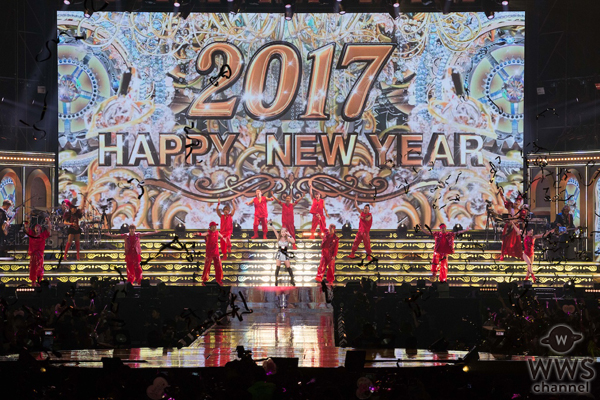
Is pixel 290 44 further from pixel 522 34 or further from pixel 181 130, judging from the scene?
pixel 522 34

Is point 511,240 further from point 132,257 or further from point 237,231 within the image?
point 132,257

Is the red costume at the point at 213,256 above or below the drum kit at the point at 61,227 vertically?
below

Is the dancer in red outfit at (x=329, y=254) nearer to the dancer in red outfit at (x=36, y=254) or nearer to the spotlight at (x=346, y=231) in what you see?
the spotlight at (x=346, y=231)

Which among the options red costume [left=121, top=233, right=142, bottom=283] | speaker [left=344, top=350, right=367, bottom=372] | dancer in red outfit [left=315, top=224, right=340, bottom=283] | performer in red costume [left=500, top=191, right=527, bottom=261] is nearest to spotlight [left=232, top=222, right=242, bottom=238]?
dancer in red outfit [left=315, top=224, right=340, bottom=283]

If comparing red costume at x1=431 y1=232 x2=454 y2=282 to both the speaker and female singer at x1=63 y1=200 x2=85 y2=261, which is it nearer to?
female singer at x1=63 y1=200 x2=85 y2=261

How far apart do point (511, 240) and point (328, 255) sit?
4.69m

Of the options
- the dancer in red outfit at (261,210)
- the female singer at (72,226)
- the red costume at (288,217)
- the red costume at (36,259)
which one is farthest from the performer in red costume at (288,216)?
the red costume at (36,259)

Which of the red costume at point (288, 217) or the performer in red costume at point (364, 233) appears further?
the red costume at point (288, 217)

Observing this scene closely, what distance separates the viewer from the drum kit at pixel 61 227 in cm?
1988

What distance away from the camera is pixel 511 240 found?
18.8 metres

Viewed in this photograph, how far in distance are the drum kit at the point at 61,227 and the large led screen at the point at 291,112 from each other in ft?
3.78

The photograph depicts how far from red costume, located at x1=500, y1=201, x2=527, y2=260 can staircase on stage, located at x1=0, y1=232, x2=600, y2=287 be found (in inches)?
8.8

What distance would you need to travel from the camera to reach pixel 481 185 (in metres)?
21.9

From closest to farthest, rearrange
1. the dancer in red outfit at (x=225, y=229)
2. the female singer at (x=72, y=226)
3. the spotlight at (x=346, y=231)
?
1. the female singer at (x=72, y=226)
2. the dancer in red outfit at (x=225, y=229)
3. the spotlight at (x=346, y=231)
